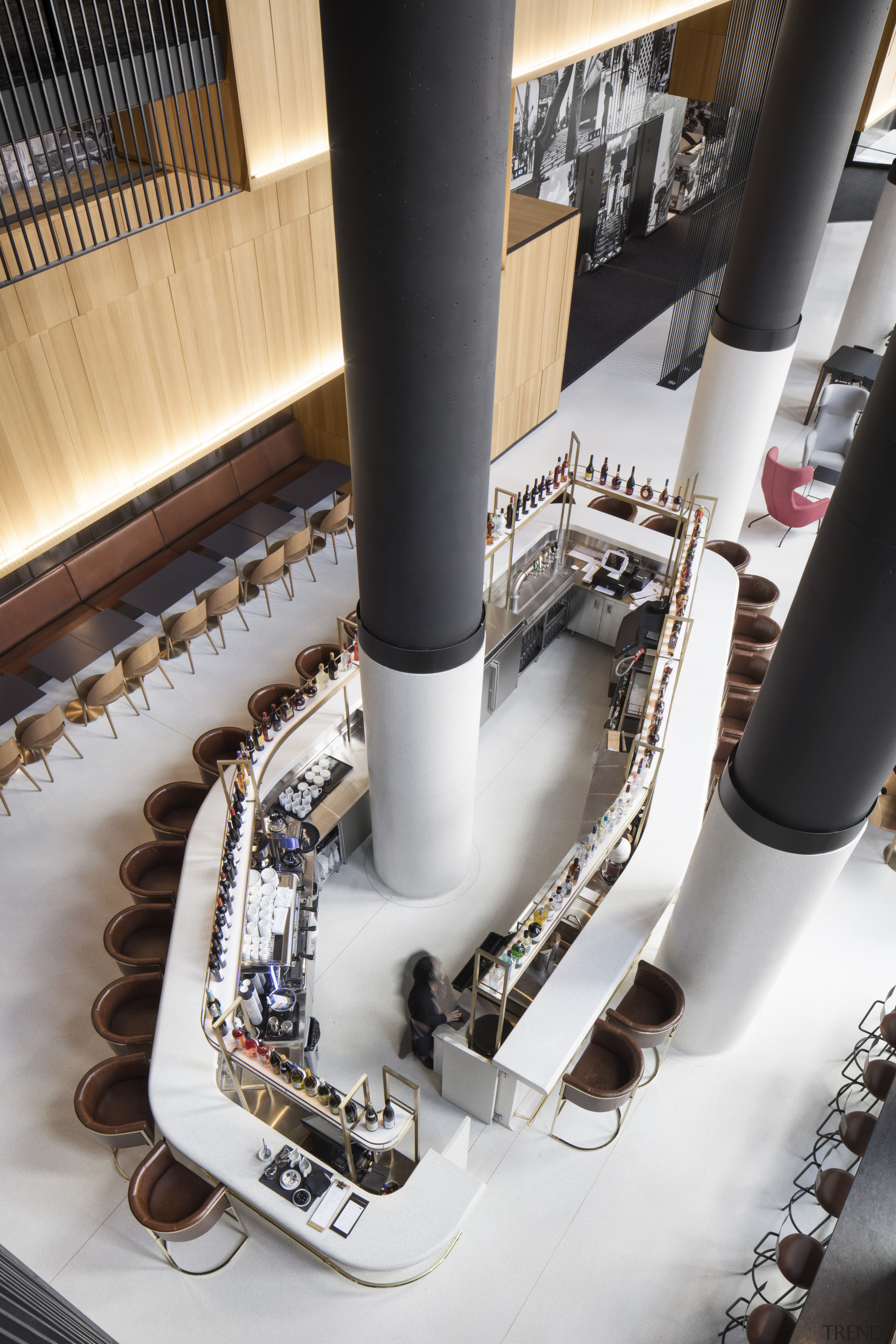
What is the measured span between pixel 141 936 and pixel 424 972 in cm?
196

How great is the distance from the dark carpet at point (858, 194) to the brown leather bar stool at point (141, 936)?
17.8 metres

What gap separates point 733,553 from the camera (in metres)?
9.55

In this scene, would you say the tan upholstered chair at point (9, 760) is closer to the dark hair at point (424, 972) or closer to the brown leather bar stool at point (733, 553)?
the dark hair at point (424, 972)

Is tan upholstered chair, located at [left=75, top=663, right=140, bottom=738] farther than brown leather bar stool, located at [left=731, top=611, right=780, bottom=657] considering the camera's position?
No

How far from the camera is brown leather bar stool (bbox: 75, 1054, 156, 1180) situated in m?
5.34

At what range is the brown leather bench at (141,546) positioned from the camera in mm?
8656

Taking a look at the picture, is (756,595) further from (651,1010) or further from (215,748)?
(215,748)

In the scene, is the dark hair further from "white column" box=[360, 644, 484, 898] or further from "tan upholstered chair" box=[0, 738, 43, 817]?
"tan upholstered chair" box=[0, 738, 43, 817]

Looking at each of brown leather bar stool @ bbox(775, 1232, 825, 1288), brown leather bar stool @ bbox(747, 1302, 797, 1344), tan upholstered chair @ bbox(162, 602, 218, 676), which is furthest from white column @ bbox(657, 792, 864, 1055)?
tan upholstered chair @ bbox(162, 602, 218, 676)

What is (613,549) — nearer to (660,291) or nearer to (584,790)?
(584,790)

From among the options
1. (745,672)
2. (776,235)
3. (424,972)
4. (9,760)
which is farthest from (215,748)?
(776,235)

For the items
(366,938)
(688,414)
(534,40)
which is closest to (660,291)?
(688,414)

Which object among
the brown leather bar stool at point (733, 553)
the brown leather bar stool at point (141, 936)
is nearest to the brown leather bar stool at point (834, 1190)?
the brown leather bar stool at point (141, 936)

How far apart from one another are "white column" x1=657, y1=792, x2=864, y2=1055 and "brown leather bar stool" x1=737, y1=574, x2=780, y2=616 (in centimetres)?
363
